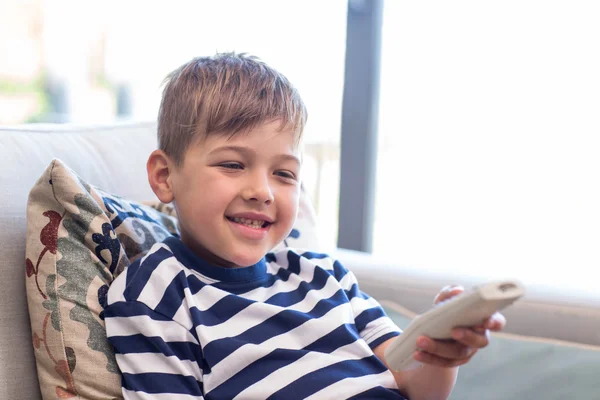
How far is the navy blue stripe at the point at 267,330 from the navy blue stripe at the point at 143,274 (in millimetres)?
124

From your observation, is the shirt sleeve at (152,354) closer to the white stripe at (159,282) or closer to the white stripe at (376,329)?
the white stripe at (159,282)

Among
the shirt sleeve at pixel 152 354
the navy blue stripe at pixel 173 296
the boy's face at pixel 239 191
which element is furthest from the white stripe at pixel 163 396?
the boy's face at pixel 239 191

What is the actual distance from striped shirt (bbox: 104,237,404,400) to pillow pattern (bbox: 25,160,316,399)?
3cm

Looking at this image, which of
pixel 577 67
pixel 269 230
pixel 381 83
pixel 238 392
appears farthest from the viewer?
pixel 381 83

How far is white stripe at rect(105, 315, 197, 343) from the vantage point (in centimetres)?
88

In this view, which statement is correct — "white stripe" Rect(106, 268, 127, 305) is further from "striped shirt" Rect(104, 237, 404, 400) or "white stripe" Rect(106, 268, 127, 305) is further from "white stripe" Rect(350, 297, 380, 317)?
"white stripe" Rect(350, 297, 380, 317)

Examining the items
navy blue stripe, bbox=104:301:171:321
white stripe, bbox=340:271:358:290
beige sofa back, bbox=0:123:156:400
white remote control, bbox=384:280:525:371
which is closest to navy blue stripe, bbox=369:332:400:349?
white stripe, bbox=340:271:358:290

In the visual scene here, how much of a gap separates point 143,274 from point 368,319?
36cm

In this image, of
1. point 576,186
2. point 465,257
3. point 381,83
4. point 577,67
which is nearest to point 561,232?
point 576,186

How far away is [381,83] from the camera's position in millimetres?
2350

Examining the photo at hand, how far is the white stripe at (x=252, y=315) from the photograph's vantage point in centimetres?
90

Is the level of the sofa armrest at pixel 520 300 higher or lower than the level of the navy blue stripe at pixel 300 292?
lower

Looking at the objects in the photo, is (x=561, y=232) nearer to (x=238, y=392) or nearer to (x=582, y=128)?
(x=582, y=128)

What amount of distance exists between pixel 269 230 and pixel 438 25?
146cm
